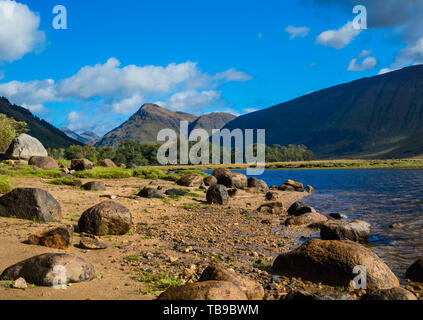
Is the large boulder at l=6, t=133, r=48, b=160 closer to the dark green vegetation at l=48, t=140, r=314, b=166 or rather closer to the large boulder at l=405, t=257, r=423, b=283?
the large boulder at l=405, t=257, r=423, b=283

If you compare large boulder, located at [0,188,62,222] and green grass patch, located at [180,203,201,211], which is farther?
green grass patch, located at [180,203,201,211]

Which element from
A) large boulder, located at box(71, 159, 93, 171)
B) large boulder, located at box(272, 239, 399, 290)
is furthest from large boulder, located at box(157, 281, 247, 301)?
large boulder, located at box(71, 159, 93, 171)

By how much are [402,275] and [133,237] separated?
32.0 ft

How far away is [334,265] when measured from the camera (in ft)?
28.2

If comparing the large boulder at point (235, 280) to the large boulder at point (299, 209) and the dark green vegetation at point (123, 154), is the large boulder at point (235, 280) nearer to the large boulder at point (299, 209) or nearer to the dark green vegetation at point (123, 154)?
the large boulder at point (299, 209)


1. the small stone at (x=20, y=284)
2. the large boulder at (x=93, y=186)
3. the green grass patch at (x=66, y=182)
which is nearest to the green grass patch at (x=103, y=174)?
the green grass patch at (x=66, y=182)

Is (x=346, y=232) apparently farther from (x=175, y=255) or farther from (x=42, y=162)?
(x=42, y=162)

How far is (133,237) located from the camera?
12.7m

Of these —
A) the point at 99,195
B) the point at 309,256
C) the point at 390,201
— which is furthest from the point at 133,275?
the point at 390,201

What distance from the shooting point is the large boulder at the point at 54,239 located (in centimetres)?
974

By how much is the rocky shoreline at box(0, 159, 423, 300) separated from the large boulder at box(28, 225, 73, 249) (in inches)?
1.2

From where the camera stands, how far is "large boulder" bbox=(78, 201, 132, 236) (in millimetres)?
12242
